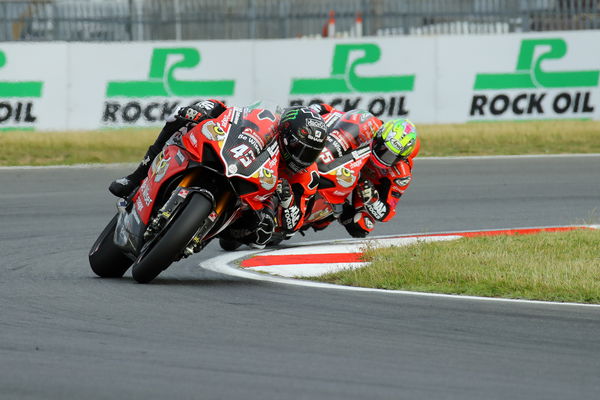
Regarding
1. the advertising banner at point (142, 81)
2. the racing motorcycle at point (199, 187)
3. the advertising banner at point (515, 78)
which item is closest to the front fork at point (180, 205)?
the racing motorcycle at point (199, 187)

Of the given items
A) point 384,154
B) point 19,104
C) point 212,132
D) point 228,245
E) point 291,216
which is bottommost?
point 19,104

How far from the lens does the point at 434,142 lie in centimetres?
1917

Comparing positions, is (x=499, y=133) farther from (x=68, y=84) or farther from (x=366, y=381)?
(x=366, y=381)

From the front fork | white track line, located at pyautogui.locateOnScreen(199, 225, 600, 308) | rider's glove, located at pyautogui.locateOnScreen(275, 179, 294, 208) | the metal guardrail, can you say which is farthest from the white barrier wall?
the front fork

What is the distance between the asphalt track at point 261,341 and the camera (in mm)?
5004

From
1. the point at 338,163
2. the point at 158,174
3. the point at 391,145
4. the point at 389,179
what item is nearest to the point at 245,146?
the point at 158,174

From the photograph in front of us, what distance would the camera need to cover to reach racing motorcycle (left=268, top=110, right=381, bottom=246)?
9.47 m

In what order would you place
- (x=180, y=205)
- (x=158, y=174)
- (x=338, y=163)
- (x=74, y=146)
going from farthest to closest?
(x=74, y=146), (x=338, y=163), (x=158, y=174), (x=180, y=205)

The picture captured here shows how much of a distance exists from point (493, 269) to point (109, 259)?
8.80ft

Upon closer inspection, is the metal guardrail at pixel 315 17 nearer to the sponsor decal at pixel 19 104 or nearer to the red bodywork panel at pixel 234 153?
the sponsor decal at pixel 19 104

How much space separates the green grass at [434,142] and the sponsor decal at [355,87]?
69 cm

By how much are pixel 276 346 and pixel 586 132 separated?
47.9 ft

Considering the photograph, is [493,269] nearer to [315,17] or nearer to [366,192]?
[366,192]

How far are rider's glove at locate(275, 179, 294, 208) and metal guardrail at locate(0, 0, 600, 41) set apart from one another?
12.1m
